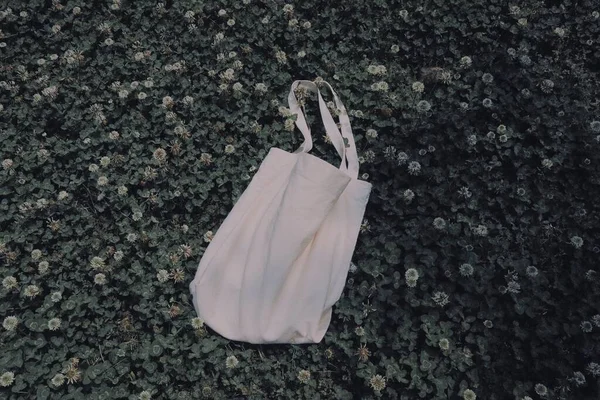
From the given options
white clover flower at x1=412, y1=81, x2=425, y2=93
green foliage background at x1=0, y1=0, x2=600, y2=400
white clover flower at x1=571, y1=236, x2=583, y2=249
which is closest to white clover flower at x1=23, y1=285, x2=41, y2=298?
green foliage background at x1=0, y1=0, x2=600, y2=400

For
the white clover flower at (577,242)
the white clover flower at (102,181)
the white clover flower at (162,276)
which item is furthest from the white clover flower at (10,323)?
the white clover flower at (577,242)

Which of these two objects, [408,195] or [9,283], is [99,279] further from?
[408,195]

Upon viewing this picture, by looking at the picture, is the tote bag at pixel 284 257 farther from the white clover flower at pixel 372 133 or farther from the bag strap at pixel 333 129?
the white clover flower at pixel 372 133

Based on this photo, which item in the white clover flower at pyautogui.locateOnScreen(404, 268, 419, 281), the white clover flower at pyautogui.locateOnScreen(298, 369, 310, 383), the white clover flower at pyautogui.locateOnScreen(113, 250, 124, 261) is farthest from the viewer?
the white clover flower at pyautogui.locateOnScreen(113, 250, 124, 261)

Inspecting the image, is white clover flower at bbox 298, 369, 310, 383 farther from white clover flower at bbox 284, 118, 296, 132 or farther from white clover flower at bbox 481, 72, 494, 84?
white clover flower at bbox 481, 72, 494, 84

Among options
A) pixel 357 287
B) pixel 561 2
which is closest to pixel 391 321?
pixel 357 287

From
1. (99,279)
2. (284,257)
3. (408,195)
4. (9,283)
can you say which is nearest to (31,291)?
(9,283)
